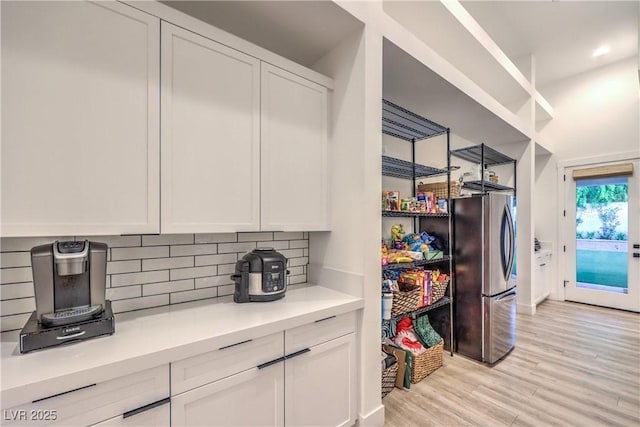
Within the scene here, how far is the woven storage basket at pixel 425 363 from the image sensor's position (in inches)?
90.0

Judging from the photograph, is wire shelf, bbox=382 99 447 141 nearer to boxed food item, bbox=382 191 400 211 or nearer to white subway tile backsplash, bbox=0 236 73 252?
boxed food item, bbox=382 191 400 211

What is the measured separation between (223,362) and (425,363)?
73.7 inches

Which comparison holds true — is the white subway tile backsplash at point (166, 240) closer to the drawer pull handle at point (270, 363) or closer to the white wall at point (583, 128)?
the drawer pull handle at point (270, 363)

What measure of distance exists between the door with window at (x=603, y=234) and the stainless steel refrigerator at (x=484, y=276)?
2711 millimetres

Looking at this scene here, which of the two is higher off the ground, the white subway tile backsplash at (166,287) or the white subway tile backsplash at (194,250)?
the white subway tile backsplash at (194,250)

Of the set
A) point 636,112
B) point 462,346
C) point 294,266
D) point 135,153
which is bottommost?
point 462,346

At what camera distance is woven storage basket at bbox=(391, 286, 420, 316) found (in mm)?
2234

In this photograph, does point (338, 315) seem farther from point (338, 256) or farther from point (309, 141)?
point (309, 141)

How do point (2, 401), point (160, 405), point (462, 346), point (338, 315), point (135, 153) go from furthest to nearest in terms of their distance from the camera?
point (462, 346) → point (338, 315) → point (135, 153) → point (160, 405) → point (2, 401)

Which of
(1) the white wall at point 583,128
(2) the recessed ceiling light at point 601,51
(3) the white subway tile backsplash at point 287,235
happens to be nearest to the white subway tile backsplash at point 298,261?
(3) the white subway tile backsplash at point 287,235

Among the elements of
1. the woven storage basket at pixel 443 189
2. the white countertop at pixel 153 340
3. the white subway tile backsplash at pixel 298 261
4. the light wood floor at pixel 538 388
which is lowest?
the light wood floor at pixel 538 388

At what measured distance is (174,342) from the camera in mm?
1078

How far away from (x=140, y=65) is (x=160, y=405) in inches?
56.1

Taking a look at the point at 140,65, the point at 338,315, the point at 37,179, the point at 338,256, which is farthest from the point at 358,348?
the point at 140,65
